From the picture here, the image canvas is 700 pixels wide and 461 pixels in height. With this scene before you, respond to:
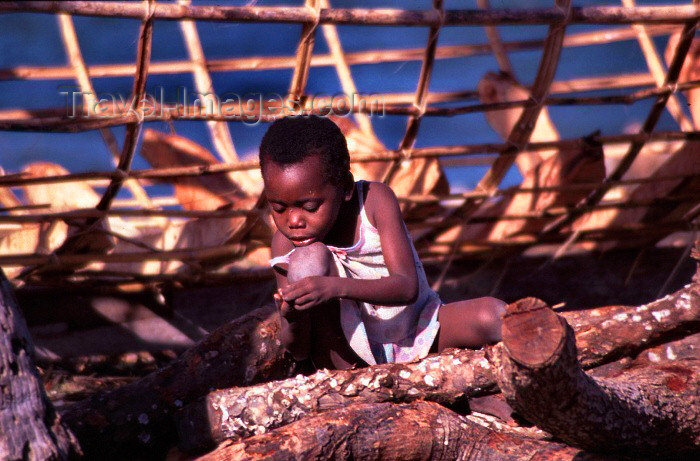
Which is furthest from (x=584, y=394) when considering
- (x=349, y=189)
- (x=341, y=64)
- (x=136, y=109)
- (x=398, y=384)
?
(x=341, y=64)

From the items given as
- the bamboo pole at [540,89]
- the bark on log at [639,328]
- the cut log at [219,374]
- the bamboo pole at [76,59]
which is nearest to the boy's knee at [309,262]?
the cut log at [219,374]

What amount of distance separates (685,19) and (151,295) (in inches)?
95.9

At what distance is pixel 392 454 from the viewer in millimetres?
1551

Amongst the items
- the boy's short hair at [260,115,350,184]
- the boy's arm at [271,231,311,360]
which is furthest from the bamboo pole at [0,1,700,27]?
the boy's arm at [271,231,311,360]

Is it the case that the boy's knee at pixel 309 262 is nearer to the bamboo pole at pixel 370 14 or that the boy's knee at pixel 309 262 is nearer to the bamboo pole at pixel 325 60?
the bamboo pole at pixel 370 14

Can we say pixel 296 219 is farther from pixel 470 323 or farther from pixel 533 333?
pixel 533 333

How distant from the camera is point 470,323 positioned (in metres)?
1.96

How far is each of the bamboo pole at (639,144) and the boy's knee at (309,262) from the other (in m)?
1.81

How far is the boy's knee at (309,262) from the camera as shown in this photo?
1.78 meters

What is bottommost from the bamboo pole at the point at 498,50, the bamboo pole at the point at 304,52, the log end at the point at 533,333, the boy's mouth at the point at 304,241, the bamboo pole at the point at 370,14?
the log end at the point at 533,333

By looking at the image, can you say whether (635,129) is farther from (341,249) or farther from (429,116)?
(341,249)

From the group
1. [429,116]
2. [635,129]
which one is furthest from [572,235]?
[429,116]

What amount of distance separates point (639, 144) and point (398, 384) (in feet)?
6.33

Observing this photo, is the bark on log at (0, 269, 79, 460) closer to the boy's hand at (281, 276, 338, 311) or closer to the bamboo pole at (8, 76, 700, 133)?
the boy's hand at (281, 276, 338, 311)
